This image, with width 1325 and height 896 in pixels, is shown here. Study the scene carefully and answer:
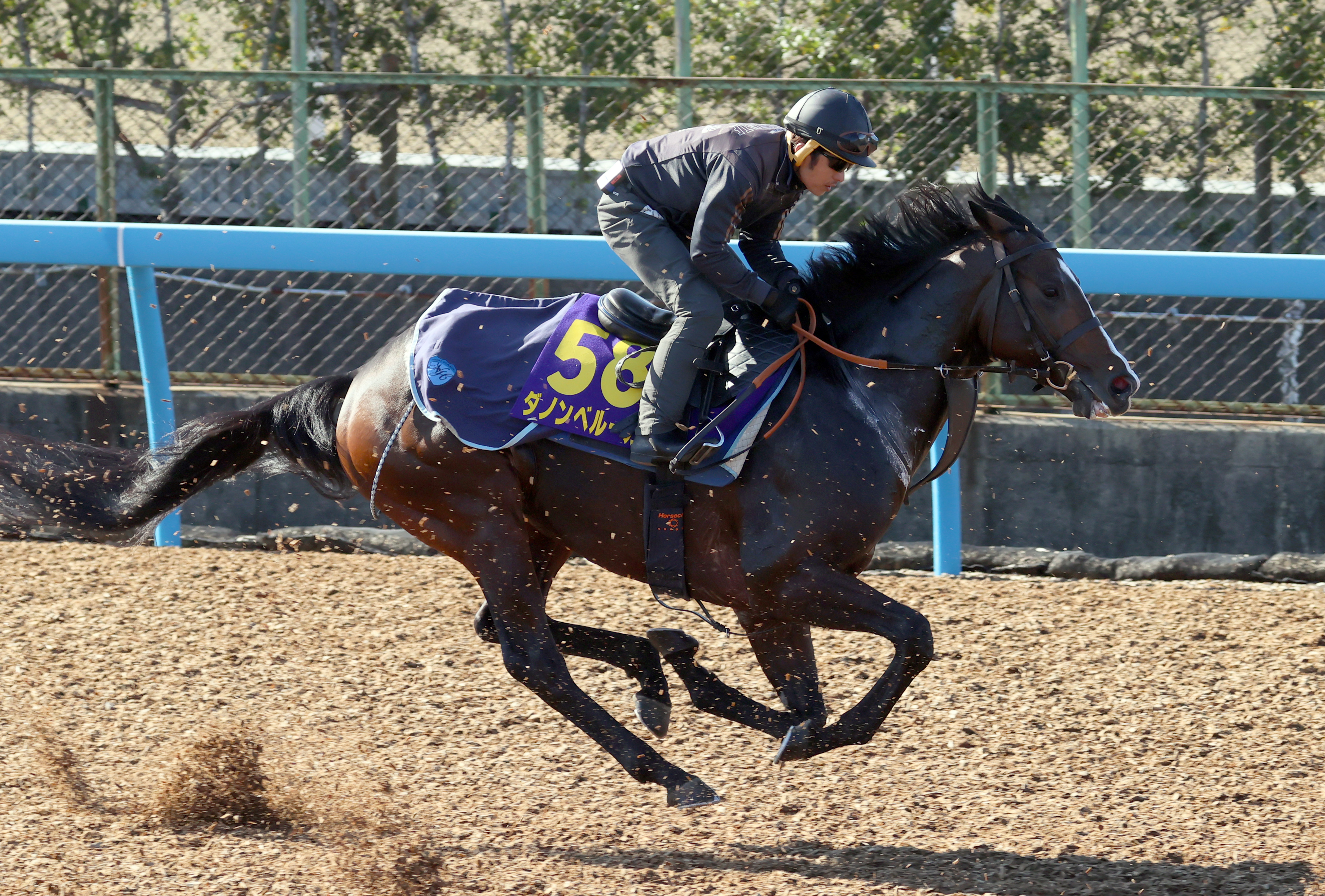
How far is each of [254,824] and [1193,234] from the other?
521 cm

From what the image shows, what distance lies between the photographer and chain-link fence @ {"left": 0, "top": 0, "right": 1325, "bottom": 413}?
6.38 metres

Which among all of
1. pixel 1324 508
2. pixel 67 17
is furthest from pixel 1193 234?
pixel 67 17

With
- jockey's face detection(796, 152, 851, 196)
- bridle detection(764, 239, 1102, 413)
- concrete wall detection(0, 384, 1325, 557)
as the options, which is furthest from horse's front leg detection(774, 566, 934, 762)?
concrete wall detection(0, 384, 1325, 557)

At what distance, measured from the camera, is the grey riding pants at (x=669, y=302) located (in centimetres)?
360

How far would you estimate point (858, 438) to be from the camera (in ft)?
12.0

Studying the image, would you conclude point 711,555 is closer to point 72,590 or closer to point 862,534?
point 862,534

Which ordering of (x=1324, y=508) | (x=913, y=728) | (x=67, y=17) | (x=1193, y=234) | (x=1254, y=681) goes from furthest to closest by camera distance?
(x=67, y=17) → (x=1193, y=234) → (x=1324, y=508) → (x=1254, y=681) → (x=913, y=728)

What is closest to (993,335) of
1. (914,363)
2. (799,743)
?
(914,363)

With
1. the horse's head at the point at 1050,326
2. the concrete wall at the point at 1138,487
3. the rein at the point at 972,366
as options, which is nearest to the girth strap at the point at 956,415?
the rein at the point at 972,366

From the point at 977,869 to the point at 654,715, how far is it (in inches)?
43.5

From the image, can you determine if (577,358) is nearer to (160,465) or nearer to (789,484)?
(789,484)

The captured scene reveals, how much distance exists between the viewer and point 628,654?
4.13 m

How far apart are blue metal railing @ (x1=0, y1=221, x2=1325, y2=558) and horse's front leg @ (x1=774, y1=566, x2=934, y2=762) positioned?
2.26 m

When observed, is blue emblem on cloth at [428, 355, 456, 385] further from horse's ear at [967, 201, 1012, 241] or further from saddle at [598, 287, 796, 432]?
horse's ear at [967, 201, 1012, 241]
